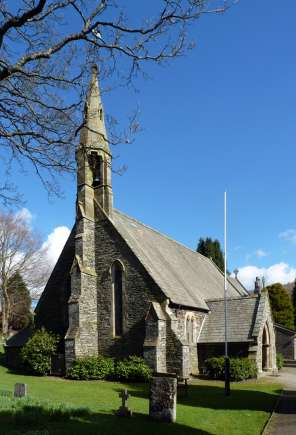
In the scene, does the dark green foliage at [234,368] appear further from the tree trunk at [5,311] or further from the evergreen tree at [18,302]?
the tree trunk at [5,311]

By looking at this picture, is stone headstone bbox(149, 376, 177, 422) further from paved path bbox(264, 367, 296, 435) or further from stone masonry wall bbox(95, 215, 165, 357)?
stone masonry wall bbox(95, 215, 165, 357)

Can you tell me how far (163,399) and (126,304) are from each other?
1322 cm

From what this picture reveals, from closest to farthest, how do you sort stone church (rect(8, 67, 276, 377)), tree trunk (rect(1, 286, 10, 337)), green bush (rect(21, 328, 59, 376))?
stone church (rect(8, 67, 276, 377))
green bush (rect(21, 328, 59, 376))
tree trunk (rect(1, 286, 10, 337))

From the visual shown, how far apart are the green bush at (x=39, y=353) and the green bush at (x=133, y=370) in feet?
14.2

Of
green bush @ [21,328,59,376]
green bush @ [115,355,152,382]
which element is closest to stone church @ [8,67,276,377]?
green bush @ [115,355,152,382]

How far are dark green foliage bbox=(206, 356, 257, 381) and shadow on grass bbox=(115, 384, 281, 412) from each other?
316 cm

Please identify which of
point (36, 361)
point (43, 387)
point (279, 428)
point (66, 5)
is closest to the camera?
point (66, 5)

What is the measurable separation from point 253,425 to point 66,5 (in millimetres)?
11811

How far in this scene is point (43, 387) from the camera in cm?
2038

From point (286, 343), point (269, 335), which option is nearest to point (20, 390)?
point (269, 335)

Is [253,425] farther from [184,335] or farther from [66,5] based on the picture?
[184,335]

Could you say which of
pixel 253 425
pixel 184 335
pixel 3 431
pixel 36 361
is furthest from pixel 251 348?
pixel 3 431

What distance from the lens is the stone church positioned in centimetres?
2545

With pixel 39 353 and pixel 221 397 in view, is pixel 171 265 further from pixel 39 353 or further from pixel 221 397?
pixel 221 397
